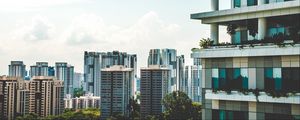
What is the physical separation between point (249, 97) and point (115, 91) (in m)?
107

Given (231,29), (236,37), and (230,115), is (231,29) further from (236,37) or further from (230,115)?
(230,115)

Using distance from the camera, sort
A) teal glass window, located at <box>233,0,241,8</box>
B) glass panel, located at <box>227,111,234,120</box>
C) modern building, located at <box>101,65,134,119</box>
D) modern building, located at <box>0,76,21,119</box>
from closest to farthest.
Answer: glass panel, located at <box>227,111,234,120</box>
teal glass window, located at <box>233,0,241,8</box>
modern building, located at <box>0,76,21,119</box>
modern building, located at <box>101,65,134,119</box>

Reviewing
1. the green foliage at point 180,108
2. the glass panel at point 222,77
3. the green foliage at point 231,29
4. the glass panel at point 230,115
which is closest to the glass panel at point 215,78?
the glass panel at point 222,77

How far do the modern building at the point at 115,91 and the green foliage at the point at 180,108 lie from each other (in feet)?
149

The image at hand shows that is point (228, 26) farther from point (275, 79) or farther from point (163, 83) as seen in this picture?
point (163, 83)

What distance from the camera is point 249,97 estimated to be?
24719 mm

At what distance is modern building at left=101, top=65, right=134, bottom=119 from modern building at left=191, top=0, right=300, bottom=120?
96.9m

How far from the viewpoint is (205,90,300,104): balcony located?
74.9 ft

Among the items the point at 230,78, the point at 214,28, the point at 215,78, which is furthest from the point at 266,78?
the point at 214,28

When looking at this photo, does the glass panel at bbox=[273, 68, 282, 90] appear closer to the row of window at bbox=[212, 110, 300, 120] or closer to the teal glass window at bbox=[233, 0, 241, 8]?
the row of window at bbox=[212, 110, 300, 120]

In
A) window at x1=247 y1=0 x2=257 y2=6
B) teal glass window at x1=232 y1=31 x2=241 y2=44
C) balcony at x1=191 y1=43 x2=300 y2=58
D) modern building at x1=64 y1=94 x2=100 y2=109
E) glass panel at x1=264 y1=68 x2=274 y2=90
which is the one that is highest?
window at x1=247 y1=0 x2=257 y2=6

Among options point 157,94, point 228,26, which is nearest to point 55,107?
point 157,94

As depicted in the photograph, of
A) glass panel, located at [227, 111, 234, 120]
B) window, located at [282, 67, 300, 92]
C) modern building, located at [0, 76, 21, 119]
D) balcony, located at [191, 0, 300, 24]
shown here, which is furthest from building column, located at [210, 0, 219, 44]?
modern building, located at [0, 76, 21, 119]

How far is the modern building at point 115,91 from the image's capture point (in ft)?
413
